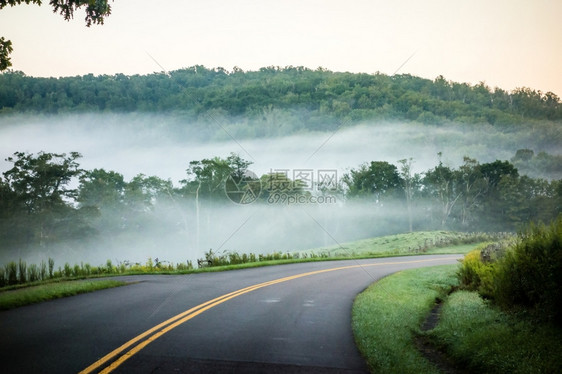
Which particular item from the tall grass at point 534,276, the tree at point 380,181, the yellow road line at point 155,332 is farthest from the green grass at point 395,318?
the tree at point 380,181

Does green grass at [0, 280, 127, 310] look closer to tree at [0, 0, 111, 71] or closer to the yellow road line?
the yellow road line

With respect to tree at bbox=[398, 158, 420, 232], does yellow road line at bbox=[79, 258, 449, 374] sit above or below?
below

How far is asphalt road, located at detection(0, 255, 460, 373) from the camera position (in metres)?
6.10

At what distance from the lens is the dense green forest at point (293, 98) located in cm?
11812

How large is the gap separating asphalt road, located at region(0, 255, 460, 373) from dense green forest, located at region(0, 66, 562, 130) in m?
113

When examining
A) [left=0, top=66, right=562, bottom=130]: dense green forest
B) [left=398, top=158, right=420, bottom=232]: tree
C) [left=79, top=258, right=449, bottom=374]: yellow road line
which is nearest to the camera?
[left=79, top=258, right=449, bottom=374]: yellow road line

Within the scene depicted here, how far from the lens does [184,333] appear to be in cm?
775

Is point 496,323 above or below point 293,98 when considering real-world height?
below

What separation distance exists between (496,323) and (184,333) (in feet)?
21.1

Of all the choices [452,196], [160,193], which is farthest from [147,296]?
[452,196]

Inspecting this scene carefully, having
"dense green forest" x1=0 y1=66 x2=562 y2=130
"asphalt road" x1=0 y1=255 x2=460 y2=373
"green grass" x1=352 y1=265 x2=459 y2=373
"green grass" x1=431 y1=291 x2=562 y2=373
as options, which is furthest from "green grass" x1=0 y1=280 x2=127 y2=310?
"dense green forest" x1=0 y1=66 x2=562 y2=130

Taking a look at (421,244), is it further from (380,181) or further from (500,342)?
(500,342)

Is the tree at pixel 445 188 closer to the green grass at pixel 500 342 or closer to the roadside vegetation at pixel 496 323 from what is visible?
the roadside vegetation at pixel 496 323

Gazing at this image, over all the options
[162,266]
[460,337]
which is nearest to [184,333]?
[460,337]
